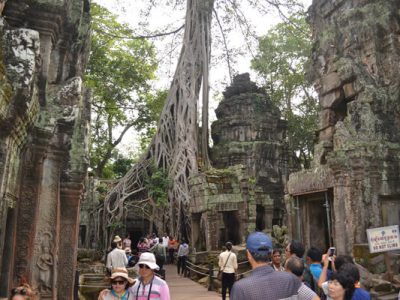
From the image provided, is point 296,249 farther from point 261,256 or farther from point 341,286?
point 261,256

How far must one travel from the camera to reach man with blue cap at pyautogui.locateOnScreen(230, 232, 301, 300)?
2.06 meters

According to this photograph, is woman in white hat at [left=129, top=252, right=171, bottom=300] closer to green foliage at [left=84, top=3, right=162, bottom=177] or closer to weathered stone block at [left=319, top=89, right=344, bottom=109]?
weathered stone block at [left=319, top=89, right=344, bottom=109]

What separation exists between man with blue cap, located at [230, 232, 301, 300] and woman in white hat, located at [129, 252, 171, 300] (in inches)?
35.4

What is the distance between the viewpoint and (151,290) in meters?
2.89

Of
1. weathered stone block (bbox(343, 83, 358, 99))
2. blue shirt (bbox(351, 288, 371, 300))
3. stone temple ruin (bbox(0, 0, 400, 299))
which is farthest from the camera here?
weathered stone block (bbox(343, 83, 358, 99))

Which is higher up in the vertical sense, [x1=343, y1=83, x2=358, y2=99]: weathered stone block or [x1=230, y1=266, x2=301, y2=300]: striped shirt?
[x1=343, y1=83, x2=358, y2=99]: weathered stone block

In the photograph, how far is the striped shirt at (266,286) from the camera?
6.76 ft

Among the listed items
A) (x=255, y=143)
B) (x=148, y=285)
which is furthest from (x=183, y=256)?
(x=255, y=143)

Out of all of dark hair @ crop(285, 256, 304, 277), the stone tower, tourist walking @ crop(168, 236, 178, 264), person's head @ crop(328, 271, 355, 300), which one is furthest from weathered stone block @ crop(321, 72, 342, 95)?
person's head @ crop(328, 271, 355, 300)

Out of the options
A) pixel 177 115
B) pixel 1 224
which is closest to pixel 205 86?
pixel 177 115

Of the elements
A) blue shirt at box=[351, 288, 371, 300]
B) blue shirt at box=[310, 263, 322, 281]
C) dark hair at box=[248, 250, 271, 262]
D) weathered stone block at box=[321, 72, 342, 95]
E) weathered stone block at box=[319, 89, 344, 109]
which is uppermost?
weathered stone block at box=[321, 72, 342, 95]

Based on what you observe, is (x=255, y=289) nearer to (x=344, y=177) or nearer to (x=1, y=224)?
(x=1, y=224)

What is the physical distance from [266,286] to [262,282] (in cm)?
3

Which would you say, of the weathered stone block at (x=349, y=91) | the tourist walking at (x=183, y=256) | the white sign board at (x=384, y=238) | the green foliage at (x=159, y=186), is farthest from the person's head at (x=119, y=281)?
the green foliage at (x=159, y=186)
